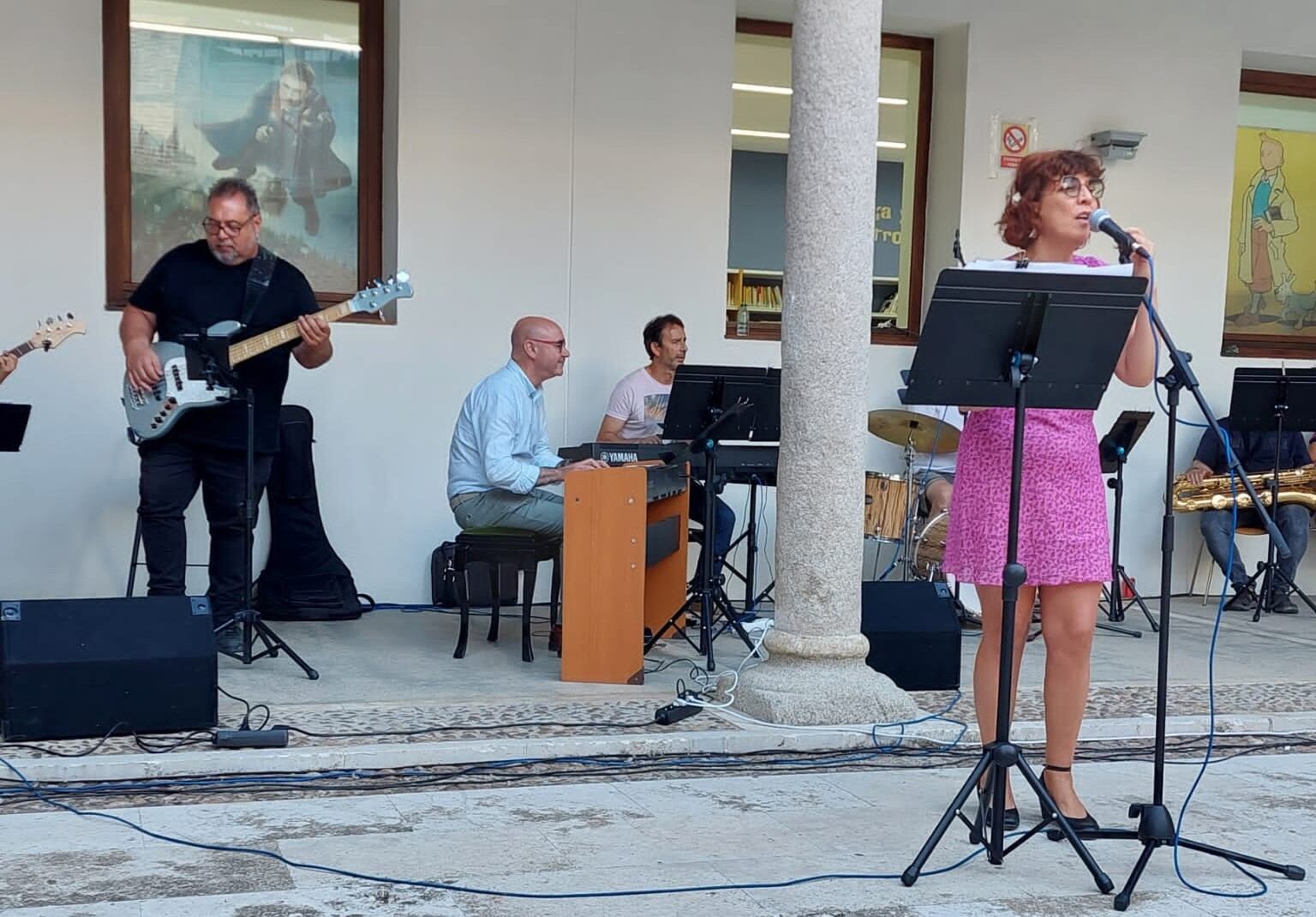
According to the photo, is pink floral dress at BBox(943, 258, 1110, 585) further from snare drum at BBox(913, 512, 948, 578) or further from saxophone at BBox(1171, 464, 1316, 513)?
saxophone at BBox(1171, 464, 1316, 513)

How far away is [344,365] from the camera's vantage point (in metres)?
7.43

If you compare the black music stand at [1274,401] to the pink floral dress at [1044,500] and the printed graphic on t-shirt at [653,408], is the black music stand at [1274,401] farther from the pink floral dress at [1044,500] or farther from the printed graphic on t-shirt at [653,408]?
the pink floral dress at [1044,500]

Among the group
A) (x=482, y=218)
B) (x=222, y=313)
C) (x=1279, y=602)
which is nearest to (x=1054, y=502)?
(x=222, y=313)

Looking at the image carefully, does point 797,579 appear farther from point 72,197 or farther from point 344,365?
point 72,197

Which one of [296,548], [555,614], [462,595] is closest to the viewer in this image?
[462,595]

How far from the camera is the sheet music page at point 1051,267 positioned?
3572mm

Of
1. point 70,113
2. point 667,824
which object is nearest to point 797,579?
point 667,824

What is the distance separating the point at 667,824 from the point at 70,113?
4.73 metres

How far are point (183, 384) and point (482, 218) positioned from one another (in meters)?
2.32

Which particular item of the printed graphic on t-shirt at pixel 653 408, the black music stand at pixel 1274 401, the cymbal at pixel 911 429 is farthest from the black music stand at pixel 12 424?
the black music stand at pixel 1274 401

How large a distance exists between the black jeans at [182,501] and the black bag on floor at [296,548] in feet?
3.15

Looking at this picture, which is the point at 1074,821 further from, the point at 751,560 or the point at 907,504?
the point at 907,504

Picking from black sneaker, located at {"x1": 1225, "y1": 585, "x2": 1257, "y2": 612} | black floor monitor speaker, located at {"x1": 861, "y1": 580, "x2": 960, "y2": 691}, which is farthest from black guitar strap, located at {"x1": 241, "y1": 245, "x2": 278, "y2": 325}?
black sneaker, located at {"x1": 1225, "y1": 585, "x2": 1257, "y2": 612}

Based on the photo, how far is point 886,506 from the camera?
7582 mm
